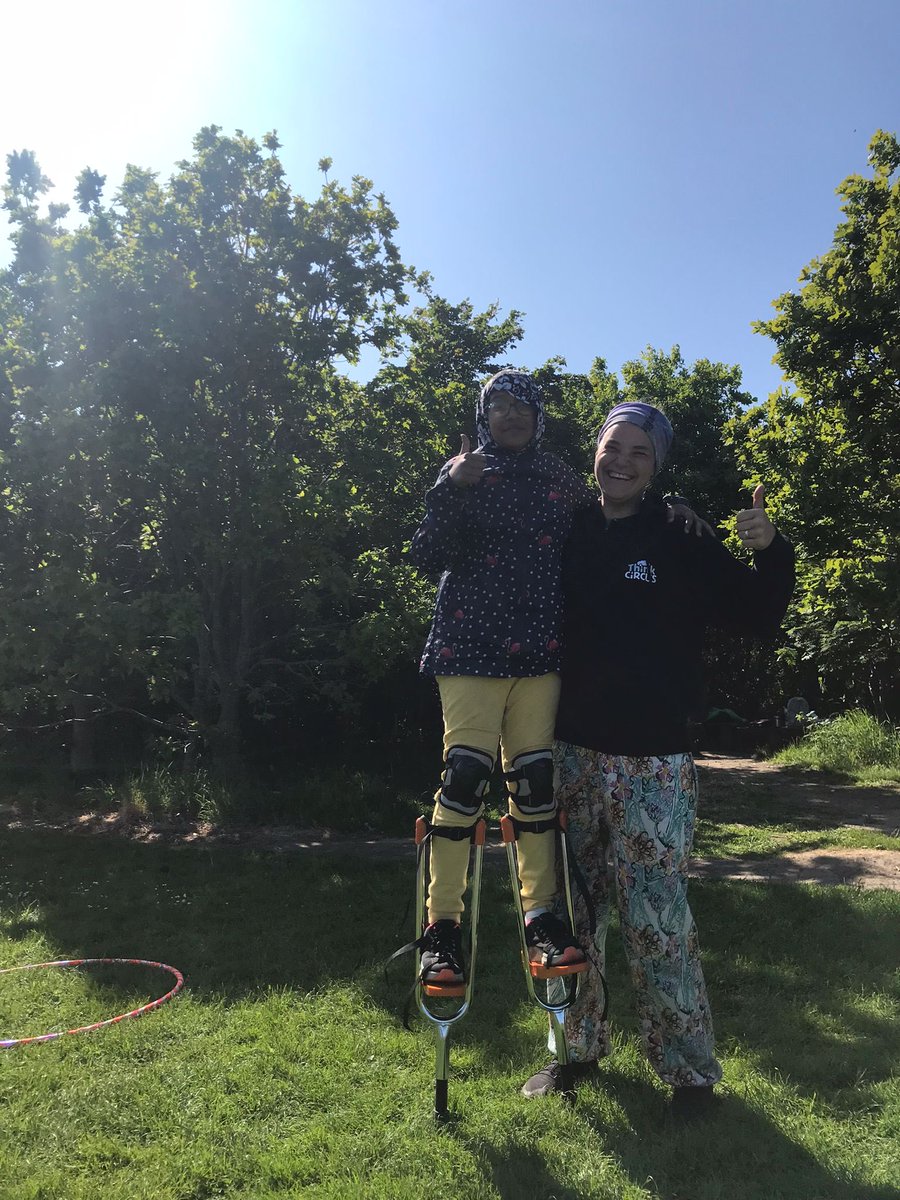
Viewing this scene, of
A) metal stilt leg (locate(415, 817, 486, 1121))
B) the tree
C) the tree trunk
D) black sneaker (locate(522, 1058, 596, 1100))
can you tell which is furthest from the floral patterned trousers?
the tree trunk

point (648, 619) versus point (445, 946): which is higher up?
point (648, 619)

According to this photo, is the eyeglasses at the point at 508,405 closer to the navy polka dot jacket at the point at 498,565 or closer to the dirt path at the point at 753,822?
the navy polka dot jacket at the point at 498,565

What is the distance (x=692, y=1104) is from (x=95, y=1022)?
2.63 meters

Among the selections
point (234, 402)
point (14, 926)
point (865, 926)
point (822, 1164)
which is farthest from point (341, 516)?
point (822, 1164)

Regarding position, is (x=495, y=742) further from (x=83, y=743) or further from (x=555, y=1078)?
(x=83, y=743)

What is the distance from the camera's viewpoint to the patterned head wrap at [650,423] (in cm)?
279

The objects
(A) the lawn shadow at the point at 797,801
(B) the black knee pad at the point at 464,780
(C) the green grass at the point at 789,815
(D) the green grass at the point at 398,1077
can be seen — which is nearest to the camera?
(D) the green grass at the point at 398,1077

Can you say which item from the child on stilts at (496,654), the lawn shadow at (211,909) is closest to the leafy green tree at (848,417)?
the lawn shadow at (211,909)

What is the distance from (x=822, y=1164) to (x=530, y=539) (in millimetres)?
2042

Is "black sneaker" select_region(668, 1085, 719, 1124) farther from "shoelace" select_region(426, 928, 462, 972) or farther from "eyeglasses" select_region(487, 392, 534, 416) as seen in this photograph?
"eyeglasses" select_region(487, 392, 534, 416)

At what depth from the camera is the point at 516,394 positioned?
2857 millimetres

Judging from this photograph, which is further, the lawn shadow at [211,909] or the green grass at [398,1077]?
the lawn shadow at [211,909]

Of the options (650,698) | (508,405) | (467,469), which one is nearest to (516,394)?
(508,405)

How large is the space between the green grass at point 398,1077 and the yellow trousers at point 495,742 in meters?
0.72
